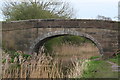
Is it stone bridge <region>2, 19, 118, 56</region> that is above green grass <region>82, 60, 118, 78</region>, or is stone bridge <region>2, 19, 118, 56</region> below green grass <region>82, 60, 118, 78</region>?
above

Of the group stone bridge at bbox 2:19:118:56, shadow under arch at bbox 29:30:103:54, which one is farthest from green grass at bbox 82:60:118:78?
shadow under arch at bbox 29:30:103:54

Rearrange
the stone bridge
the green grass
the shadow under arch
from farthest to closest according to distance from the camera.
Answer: the shadow under arch → the stone bridge → the green grass

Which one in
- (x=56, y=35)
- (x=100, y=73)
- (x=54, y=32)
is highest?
(x=54, y=32)

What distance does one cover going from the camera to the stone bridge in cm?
1304

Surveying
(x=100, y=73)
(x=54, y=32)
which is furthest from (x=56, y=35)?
(x=100, y=73)

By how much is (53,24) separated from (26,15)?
2.68 metres

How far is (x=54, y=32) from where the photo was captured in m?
13.5

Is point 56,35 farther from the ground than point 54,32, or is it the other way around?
point 54,32

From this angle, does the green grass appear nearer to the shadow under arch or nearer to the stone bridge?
the stone bridge

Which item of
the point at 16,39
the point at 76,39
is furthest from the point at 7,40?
the point at 76,39

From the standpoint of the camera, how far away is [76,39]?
57.0ft

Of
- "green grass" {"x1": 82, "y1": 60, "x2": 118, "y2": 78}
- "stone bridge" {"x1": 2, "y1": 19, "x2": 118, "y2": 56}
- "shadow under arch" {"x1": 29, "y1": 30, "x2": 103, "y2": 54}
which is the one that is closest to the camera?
"green grass" {"x1": 82, "y1": 60, "x2": 118, "y2": 78}

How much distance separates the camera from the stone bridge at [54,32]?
42.8 ft

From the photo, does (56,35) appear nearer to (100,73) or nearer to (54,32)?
(54,32)
